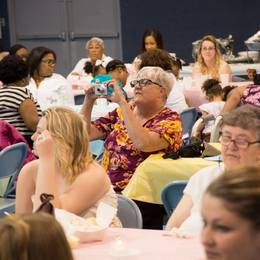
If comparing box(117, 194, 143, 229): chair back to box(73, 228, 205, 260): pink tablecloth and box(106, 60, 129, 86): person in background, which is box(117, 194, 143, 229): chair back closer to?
box(73, 228, 205, 260): pink tablecloth

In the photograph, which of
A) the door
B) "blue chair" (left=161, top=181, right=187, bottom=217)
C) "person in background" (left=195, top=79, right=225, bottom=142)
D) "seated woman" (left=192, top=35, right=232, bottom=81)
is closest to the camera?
"blue chair" (left=161, top=181, right=187, bottom=217)

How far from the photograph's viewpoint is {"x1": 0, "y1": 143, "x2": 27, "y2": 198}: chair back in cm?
512

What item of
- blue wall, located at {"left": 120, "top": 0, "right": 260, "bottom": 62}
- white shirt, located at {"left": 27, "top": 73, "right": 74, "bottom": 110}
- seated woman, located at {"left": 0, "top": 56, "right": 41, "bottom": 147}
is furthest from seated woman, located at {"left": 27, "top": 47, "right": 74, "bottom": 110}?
blue wall, located at {"left": 120, "top": 0, "right": 260, "bottom": 62}

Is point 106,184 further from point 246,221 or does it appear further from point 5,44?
point 5,44

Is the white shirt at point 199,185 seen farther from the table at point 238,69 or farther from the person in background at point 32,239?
the table at point 238,69

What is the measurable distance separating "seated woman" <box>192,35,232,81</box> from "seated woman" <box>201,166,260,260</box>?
7.58 meters

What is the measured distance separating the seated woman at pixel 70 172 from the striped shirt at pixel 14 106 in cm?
272

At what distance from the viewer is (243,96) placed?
6.86 meters

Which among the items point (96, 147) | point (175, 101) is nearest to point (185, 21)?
point (175, 101)

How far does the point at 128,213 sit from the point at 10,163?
69.3 inches

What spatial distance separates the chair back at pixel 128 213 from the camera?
3.61 m

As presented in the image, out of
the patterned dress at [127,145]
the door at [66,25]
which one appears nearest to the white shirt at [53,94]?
the patterned dress at [127,145]

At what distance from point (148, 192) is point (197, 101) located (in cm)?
411

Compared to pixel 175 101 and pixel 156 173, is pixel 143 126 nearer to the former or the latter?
pixel 156 173
